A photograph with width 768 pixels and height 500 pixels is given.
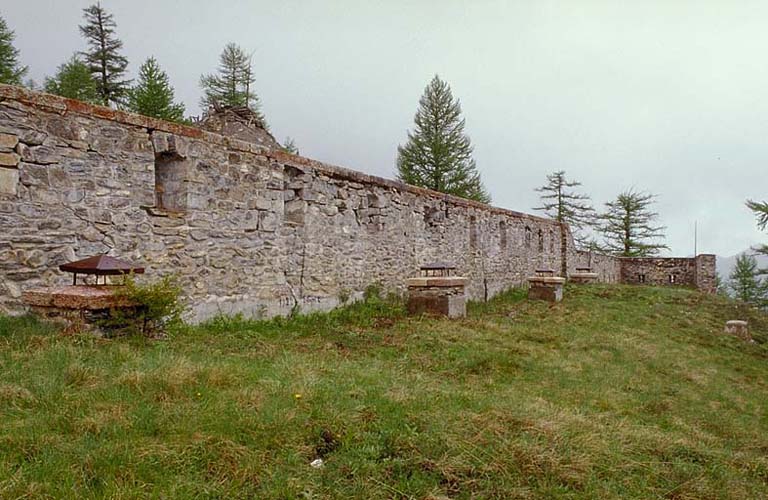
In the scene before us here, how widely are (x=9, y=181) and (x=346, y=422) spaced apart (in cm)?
459

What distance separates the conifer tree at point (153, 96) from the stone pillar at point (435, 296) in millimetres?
18870

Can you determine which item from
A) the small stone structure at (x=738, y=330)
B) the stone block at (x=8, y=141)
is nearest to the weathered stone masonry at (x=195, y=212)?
the stone block at (x=8, y=141)

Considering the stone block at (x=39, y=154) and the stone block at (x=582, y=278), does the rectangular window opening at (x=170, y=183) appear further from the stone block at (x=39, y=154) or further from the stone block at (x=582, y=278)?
the stone block at (x=582, y=278)

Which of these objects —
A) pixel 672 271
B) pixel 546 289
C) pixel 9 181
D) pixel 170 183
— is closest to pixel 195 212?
pixel 170 183

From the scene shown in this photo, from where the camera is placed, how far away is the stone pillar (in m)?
11.0

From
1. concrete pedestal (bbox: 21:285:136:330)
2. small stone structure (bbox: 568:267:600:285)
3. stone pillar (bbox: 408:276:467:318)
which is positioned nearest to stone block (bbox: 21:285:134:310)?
concrete pedestal (bbox: 21:285:136:330)

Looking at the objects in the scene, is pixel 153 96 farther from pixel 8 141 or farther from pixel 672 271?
pixel 672 271

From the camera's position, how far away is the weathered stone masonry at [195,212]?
19.7 ft

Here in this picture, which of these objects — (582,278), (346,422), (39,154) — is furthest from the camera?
(582,278)

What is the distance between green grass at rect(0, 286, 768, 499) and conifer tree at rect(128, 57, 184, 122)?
816 inches

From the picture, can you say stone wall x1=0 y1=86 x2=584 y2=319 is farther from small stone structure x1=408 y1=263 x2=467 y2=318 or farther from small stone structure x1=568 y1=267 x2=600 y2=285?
small stone structure x1=568 y1=267 x2=600 y2=285

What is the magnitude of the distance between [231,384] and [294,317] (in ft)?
15.2

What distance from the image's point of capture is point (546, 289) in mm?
16266

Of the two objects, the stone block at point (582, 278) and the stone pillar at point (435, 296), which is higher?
the stone block at point (582, 278)
